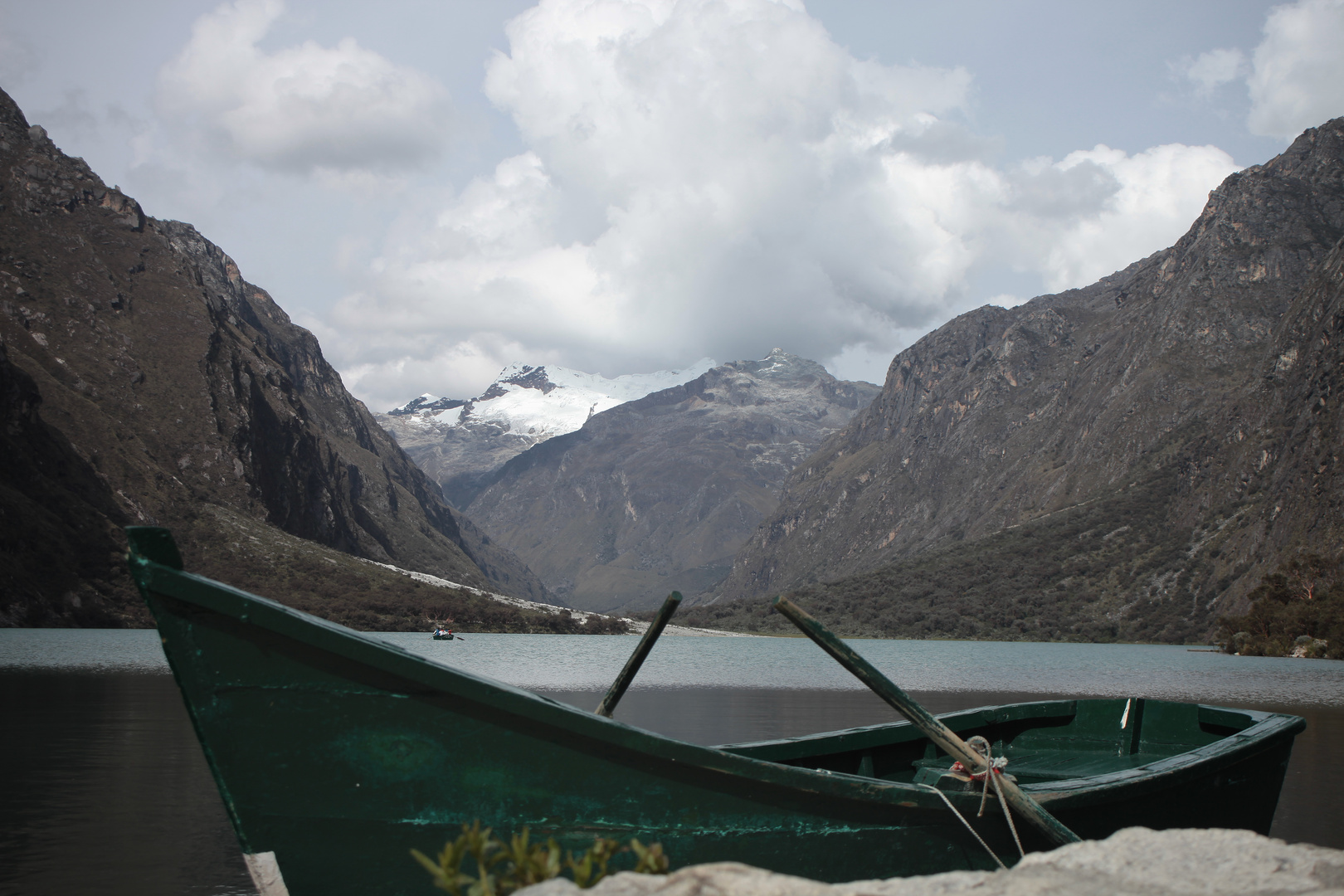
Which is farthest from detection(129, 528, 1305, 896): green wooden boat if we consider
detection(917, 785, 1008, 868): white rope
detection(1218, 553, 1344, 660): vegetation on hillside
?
detection(1218, 553, 1344, 660): vegetation on hillside

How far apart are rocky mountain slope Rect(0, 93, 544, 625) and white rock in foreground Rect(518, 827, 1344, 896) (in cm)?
11529

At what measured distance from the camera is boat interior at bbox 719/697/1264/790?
43.0 ft

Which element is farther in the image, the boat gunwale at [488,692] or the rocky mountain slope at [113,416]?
the rocky mountain slope at [113,416]

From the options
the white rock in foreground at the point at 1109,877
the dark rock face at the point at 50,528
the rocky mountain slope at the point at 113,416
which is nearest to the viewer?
the white rock in foreground at the point at 1109,877

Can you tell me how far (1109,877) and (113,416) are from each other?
165 metres

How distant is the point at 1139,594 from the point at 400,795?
179 m

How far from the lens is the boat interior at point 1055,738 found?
13109 mm

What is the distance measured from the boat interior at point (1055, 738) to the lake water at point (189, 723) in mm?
2687

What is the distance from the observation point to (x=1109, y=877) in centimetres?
551

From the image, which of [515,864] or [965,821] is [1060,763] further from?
[515,864]

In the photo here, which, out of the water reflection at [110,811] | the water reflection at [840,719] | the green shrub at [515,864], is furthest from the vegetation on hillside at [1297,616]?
the green shrub at [515,864]

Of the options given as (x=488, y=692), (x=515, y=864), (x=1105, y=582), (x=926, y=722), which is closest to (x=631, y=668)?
(x=926, y=722)

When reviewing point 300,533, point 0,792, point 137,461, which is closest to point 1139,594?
point 300,533

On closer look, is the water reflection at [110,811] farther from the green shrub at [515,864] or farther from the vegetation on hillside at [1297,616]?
the vegetation on hillside at [1297,616]
